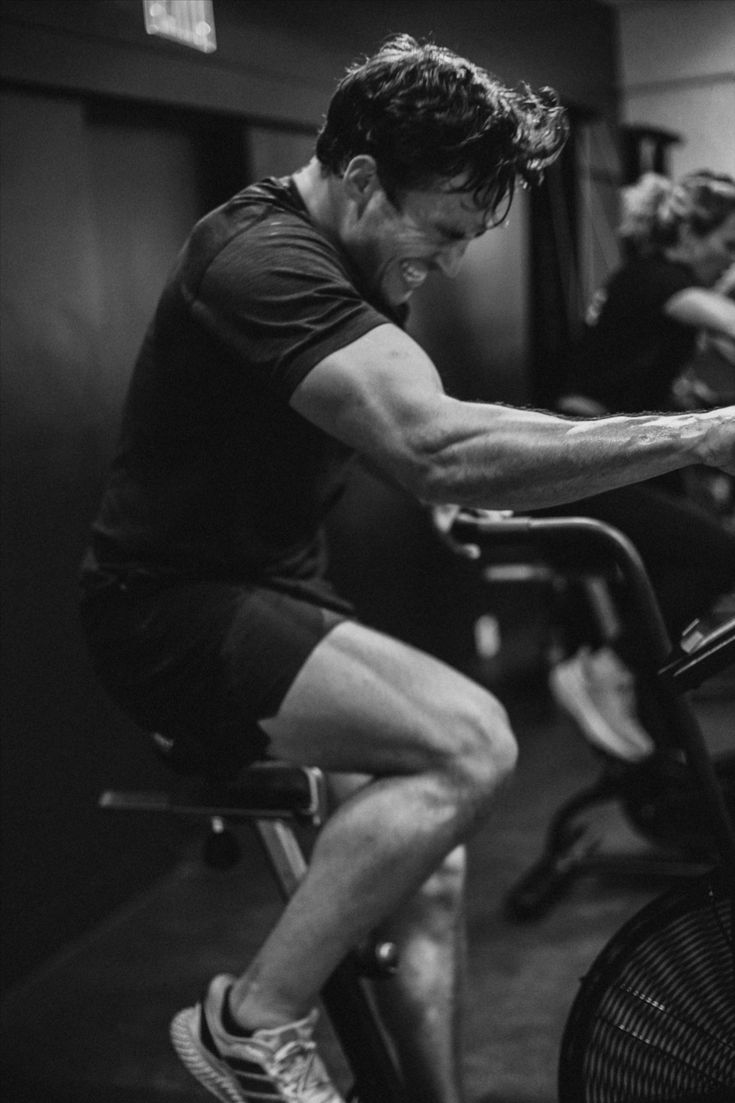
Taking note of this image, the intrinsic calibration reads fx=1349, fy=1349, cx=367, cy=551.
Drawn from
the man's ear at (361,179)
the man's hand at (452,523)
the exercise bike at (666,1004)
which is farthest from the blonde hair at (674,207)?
the exercise bike at (666,1004)

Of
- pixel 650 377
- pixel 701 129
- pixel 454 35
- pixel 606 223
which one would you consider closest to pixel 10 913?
pixel 650 377

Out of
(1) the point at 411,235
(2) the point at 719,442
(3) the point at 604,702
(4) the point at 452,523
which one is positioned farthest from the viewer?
(3) the point at 604,702

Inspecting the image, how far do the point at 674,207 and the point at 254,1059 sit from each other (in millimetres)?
2367

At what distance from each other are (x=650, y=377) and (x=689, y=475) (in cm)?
134

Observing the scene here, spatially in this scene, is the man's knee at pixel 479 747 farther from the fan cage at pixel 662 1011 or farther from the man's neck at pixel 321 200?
the man's neck at pixel 321 200

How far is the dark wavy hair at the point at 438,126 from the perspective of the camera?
1547mm

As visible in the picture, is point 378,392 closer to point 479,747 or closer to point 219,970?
point 479,747

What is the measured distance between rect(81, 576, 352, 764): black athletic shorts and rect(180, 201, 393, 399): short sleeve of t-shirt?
328 mm

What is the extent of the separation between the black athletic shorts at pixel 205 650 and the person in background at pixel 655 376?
1.58m

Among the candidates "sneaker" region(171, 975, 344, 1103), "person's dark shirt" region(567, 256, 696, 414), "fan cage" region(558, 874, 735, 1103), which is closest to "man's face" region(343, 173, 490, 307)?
"fan cage" region(558, 874, 735, 1103)

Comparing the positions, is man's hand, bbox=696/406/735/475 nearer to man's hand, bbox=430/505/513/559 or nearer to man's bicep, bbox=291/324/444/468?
man's bicep, bbox=291/324/444/468

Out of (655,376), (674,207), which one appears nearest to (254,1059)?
(655,376)

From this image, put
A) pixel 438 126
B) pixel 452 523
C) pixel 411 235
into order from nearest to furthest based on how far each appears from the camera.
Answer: pixel 438 126
pixel 411 235
pixel 452 523

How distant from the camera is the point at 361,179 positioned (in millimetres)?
1626
